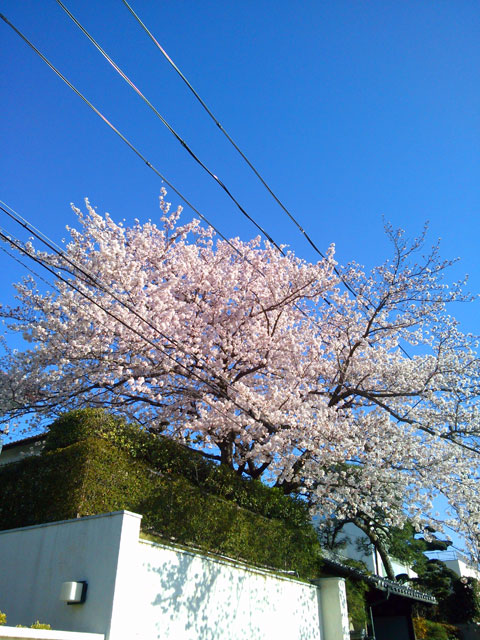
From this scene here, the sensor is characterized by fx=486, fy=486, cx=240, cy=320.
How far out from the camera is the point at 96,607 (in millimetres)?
5840

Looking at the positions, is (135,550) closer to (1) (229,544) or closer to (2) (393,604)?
(1) (229,544)

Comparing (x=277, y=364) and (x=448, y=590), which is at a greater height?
(x=277, y=364)

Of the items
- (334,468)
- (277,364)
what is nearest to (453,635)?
(334,468)

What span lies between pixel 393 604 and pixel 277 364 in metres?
9.46

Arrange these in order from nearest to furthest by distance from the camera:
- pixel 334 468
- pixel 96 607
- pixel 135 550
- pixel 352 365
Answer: pixel 96 607 → pixel 135 550 → pixel 334 468 → pixel 352 365

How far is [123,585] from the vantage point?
594 centimetres

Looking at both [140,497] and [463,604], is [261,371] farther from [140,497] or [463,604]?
[463,604]

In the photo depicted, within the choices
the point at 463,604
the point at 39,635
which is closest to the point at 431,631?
the point at 463,604

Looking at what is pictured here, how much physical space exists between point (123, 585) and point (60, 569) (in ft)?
3.48

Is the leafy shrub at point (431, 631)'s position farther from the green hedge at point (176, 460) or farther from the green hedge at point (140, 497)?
the green hedge at point (140, 497)

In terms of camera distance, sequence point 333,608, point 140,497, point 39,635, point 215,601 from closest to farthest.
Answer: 1. point 39,635
2. point 140,497
3. point 215,601
4. point 333,608

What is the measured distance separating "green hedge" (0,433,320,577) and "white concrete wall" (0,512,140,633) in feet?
1.04

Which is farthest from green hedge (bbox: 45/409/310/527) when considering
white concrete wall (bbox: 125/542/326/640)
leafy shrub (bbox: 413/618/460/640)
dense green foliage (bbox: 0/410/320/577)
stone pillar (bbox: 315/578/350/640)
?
leafy shrub (bbox: 413/618/460/640)

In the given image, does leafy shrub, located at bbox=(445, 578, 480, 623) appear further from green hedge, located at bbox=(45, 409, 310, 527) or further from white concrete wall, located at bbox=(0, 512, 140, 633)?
white concrete wall, located at bbox=(0, 512, 140, 633)
